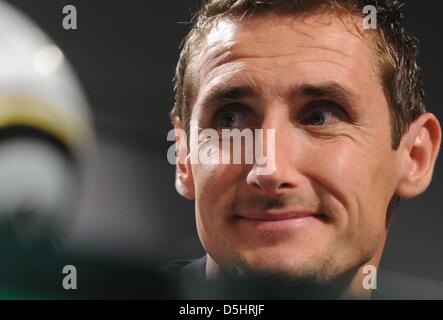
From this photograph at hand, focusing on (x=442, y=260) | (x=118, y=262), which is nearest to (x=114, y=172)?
(x=118, y=262)

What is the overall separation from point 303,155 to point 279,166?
2.3 inches

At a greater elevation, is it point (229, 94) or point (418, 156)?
point (229, 94)

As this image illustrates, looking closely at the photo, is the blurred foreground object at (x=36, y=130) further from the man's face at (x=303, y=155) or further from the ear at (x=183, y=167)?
the man's face at (x=303, y=155)

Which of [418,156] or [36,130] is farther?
[36,130]

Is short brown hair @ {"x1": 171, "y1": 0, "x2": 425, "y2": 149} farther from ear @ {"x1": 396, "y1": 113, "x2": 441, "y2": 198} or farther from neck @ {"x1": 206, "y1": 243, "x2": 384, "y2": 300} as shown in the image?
neck @ {"x1": 206, "y1": 243, "x2": 384, "y2": 300}

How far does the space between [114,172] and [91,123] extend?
5.2 inches

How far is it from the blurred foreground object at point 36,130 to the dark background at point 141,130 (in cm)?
4

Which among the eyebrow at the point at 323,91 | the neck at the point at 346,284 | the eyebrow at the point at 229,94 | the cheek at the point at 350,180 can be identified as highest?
the eyebrow at the point at 229,94

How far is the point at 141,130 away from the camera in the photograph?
1428 millimetres

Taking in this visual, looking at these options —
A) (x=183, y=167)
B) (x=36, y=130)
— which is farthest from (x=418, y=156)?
(x=36, y=130)

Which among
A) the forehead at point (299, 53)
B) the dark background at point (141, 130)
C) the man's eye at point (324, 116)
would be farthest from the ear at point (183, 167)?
the man's eye at point (324, 116)

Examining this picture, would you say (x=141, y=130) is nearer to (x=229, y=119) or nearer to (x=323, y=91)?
(x=229, y=119)

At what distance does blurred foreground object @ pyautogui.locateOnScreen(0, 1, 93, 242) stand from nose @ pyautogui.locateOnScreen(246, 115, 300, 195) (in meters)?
0.46

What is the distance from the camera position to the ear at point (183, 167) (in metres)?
1.37
